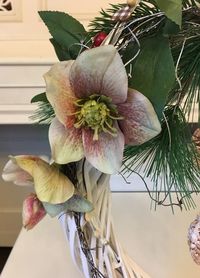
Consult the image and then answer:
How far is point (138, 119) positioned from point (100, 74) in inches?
1.7

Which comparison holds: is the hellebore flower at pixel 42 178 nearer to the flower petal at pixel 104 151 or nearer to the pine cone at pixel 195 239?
the flower petal at pixel 104 151

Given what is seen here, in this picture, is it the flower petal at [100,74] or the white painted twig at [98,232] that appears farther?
the white painted twig at [98,232]

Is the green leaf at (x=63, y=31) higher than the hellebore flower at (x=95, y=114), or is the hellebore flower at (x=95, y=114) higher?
the green leaf at (x=63, y=31)

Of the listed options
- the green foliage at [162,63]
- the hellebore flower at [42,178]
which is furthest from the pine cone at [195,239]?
the hellebore flower at [42,178]

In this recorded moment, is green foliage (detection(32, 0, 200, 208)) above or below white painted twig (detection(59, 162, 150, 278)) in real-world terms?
above

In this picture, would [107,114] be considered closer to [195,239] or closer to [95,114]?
[95,114]

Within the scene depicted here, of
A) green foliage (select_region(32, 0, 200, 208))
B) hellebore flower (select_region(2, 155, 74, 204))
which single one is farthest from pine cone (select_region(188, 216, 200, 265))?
hellebore flower (select_region(2, 155, 74, 204))

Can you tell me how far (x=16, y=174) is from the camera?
39cm

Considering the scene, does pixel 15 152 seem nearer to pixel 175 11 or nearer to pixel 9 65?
pixel 9 65

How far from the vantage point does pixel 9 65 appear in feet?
3.42

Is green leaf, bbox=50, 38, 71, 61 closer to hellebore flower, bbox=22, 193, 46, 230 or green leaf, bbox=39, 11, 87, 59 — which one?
green leaf, bbox=39, 11, 87, 59

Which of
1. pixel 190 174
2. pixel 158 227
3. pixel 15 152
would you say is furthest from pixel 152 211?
pixel 15 152

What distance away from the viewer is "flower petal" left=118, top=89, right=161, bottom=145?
0.32 m

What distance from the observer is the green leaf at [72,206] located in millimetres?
373
